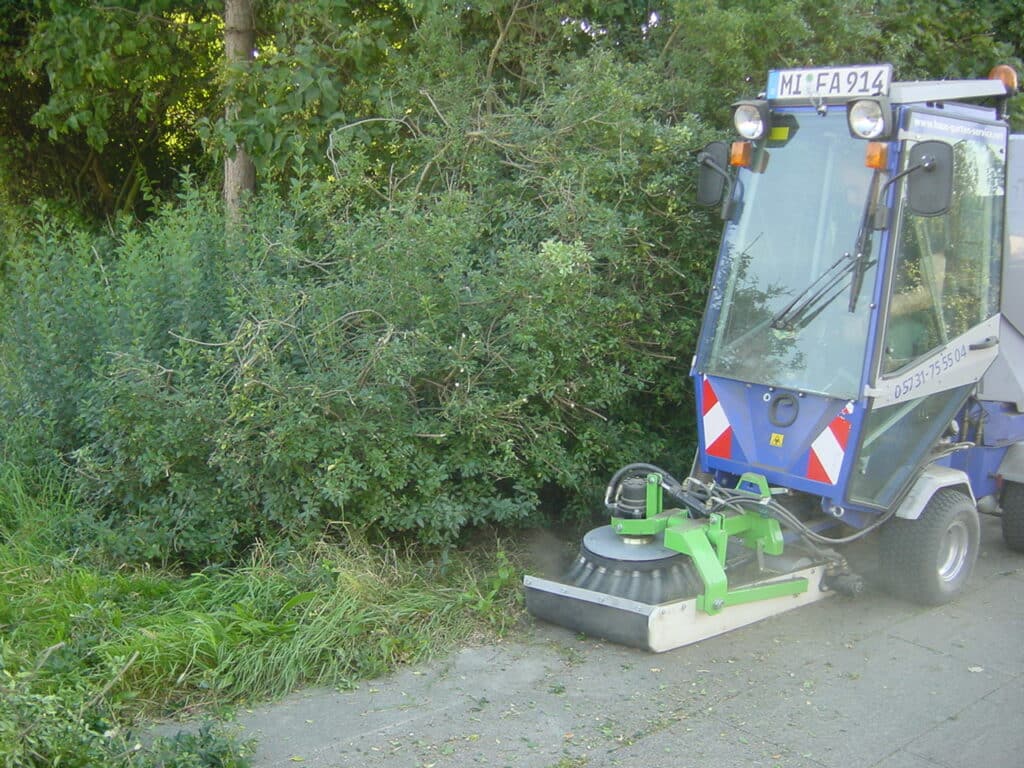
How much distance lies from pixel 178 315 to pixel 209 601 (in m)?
1.73

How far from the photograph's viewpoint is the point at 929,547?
5.57 m

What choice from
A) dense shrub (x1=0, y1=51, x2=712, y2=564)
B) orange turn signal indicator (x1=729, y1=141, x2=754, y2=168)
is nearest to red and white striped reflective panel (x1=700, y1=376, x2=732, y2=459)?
dense shrub (x1=0, y1=51, x2=712, y2=564)

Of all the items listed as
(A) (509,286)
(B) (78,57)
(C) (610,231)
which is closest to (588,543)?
(A) (509,286)

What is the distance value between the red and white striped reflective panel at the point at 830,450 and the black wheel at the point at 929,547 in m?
0.64

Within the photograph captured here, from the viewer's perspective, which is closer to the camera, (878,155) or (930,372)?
(878,155)

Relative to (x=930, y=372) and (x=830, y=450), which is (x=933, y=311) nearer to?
(x=930, y=372)

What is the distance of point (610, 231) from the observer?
5891 mm

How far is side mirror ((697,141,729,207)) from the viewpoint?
223 inches

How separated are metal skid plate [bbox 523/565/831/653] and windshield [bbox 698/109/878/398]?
1.12m

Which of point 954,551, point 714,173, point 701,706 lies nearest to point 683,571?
point 701,706

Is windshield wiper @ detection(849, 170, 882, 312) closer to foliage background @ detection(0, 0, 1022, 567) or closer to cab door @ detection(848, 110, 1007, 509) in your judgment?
cab door @ detection(848, 110, 1007, 509)

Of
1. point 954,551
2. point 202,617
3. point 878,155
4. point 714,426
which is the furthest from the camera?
point 954,551

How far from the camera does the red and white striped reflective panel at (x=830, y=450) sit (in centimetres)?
518

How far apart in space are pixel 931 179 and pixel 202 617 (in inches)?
152
